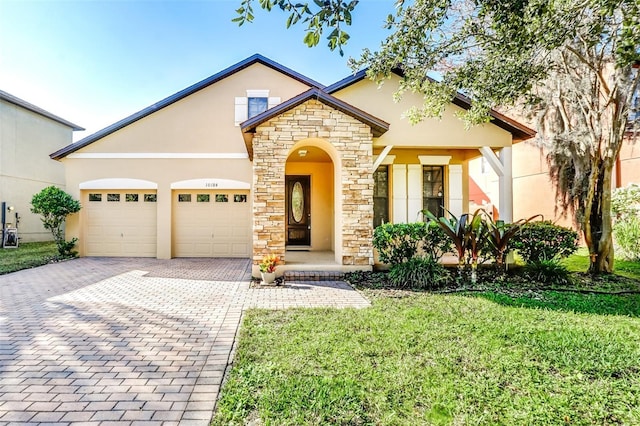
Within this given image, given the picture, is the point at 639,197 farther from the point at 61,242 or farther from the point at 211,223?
the point at 61,242

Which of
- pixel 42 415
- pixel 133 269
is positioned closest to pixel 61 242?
pixel 133 269

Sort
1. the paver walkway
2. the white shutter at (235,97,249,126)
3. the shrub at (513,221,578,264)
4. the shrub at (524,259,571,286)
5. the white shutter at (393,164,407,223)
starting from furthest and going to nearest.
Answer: the white shutter at (235,97,249,126) → the white shutter at (393,164,407,223) → the shrub at (513,221,578,264) → the shrub at (524,259,571,286) → the paver walkway

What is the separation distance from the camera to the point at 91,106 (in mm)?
15703

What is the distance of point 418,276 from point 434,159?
4758mm

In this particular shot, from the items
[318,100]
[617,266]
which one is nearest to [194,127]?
[318,100]

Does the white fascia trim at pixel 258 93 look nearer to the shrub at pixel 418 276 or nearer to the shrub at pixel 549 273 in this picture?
the shrub at pixel 418 276

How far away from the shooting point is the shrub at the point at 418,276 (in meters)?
7.02

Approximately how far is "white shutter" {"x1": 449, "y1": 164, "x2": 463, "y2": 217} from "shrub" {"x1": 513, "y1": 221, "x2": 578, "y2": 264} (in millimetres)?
2520

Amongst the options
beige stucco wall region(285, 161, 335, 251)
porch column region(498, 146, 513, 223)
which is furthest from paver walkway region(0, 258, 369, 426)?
porch column region(498, 146, 513, 223)

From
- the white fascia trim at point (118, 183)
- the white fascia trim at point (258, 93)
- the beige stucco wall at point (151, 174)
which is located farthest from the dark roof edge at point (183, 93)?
the white fascia trim at point (118, 183)

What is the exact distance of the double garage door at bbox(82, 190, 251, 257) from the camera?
12.1 metres

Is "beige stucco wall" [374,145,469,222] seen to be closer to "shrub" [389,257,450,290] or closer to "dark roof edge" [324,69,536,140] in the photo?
"dark roof edge" [324,69,536,140]

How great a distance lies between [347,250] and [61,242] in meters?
10.3

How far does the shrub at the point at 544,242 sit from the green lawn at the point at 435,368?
270 cm
